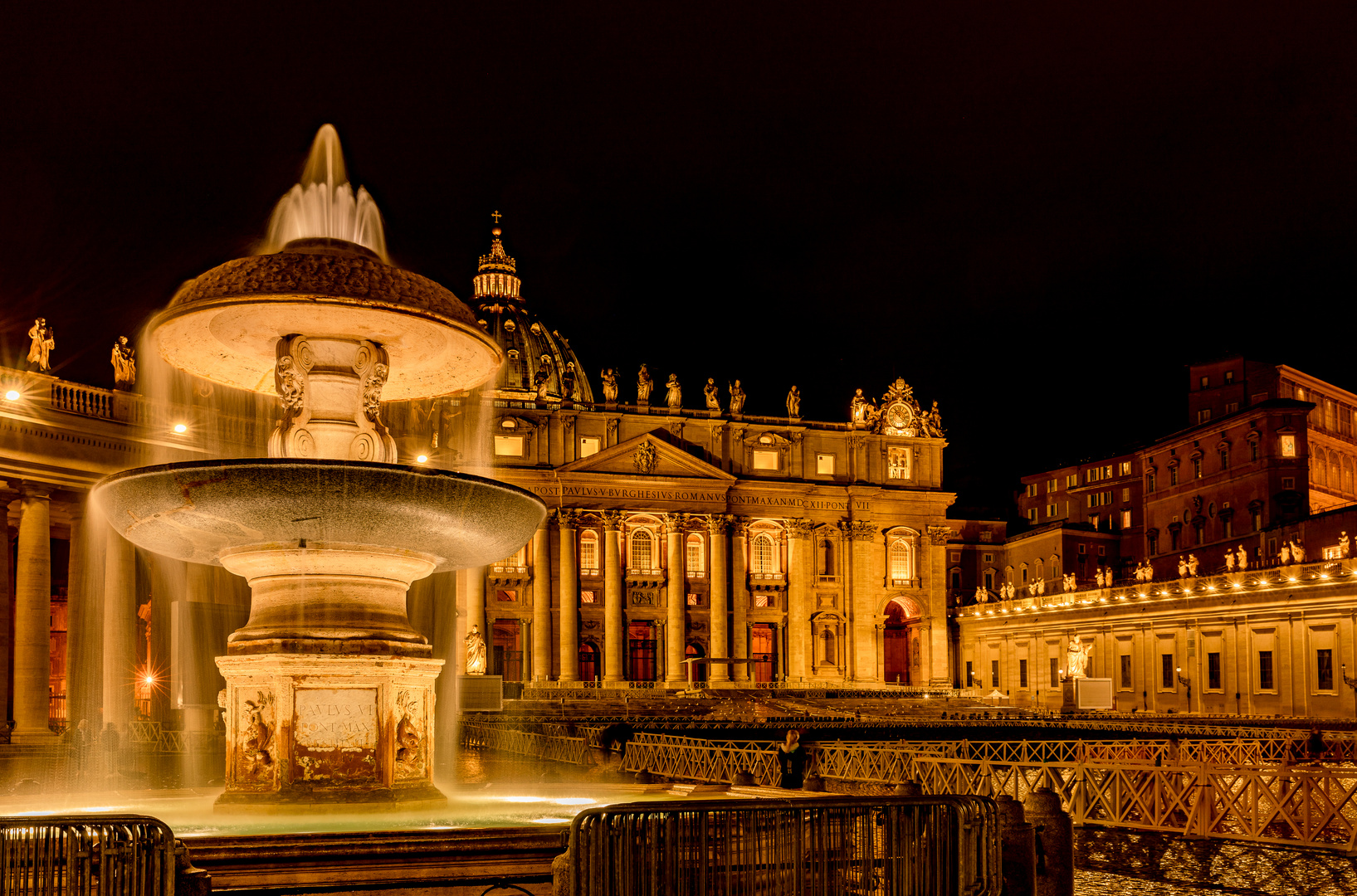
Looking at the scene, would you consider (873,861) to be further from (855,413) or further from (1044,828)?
(855,413)

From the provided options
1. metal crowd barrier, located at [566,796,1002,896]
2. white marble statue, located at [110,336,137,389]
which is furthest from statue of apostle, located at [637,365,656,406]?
metal crowd barrier, located at [566,796,1002,896]

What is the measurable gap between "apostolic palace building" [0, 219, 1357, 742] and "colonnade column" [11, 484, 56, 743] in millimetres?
25684

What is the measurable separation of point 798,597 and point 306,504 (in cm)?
7181

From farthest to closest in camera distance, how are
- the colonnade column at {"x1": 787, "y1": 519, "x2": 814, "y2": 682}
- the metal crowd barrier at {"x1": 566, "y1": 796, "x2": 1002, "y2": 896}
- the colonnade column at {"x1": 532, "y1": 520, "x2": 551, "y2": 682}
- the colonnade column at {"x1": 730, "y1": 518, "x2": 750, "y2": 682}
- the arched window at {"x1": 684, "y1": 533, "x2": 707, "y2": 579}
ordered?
the colonnade column at {"x1": 787, "y1": 519, "x2": 814, "y2": 682}
the arched window at {"x1": 684, "y1": 533, "x2": 707, "y2": 579}
the colonnade column at {"x1": 730, "y1": 518, "x2": 750, "y2": 682}
the colonnade column at {"x1": 532, "y1": 520, "x2": 551, "y2": 682}
the metal crowd barrier at {"x1": 566, "y1": 796, "x2": 1002, "y2": 896}

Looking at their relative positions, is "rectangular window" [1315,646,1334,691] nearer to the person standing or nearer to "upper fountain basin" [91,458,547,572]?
the person standing

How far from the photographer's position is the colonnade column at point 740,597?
79.8 m

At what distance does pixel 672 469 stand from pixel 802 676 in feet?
47.8

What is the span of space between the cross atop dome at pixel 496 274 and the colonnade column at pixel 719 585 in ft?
116

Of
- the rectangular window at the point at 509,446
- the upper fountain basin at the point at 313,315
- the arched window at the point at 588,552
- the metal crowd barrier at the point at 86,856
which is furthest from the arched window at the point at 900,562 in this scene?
the metal crowd barrier at the point at 86,856

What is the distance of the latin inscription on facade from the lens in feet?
37.6

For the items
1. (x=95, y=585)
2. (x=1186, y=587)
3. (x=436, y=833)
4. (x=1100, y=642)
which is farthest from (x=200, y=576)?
(x=1100, y=642)

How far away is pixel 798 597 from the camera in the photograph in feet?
269

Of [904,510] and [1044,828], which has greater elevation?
[904,510]

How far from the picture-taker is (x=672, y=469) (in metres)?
78.8
